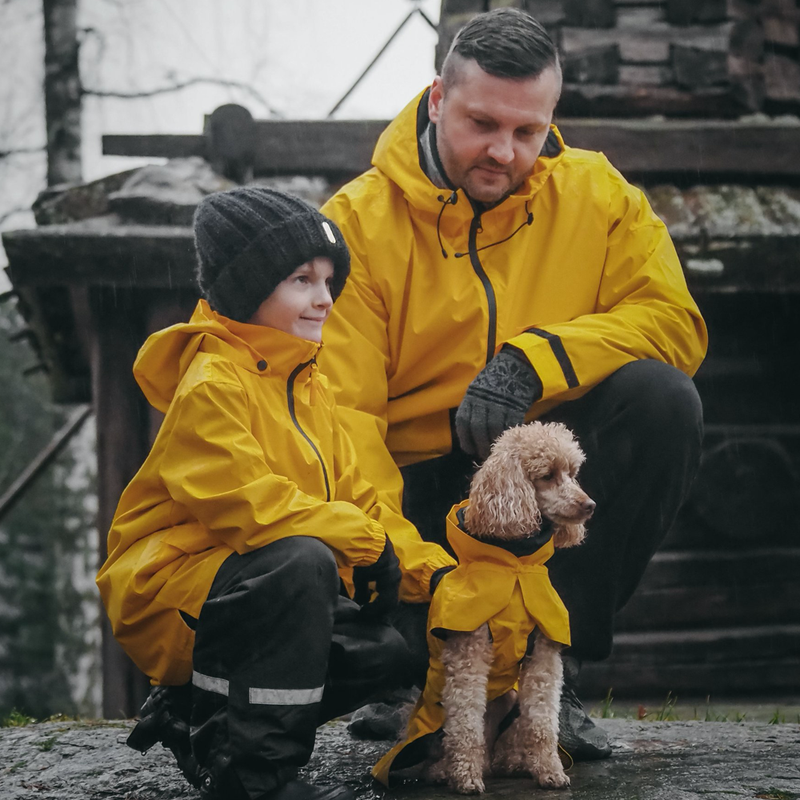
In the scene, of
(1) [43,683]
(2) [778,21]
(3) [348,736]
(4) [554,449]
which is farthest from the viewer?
(1) [43,683]

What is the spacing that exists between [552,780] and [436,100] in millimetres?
2208

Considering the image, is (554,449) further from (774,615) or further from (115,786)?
(774,615)

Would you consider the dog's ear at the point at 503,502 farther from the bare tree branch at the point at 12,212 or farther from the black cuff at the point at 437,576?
the bare tree branch at the point at 12,212

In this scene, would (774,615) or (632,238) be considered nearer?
(632,238)

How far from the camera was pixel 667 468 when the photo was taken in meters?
3.19

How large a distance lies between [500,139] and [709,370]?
2898 mm

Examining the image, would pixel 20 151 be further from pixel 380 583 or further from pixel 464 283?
pixel 380 583

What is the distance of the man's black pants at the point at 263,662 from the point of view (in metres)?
2.43

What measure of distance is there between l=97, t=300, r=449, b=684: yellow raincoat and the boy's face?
89 mm

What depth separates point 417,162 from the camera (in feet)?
11.3

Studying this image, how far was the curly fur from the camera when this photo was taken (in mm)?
2676

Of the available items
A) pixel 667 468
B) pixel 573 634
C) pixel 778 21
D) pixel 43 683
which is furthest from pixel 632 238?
pixel 43 683

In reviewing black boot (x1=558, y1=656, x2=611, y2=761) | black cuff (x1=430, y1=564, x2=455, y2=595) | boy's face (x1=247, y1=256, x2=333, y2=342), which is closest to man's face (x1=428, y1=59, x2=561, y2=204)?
boy's face (x1=247, y1=256, x2=333, y2=342)

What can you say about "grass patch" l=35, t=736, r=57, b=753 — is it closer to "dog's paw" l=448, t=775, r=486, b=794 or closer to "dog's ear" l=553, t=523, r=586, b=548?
"dog's paw" l=448, t=775, r=486, b=794
